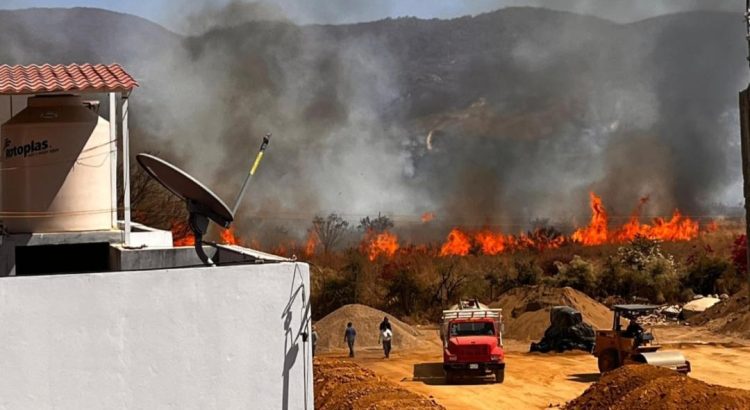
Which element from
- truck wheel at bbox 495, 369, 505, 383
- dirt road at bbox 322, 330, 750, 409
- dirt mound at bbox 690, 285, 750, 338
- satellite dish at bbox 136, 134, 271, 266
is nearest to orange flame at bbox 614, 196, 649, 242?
dirt mound at bbox 690, 285, 750, 338

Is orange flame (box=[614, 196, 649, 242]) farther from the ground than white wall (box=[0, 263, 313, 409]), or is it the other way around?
orange flame (box=[614, 196, 649, 242])

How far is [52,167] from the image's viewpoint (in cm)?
1480

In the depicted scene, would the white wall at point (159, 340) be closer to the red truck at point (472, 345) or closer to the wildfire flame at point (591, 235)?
the red truck at point (472, 345)

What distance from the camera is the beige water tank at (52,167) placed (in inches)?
584

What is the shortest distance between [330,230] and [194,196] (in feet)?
189

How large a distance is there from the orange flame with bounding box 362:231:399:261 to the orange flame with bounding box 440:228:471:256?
317 cm

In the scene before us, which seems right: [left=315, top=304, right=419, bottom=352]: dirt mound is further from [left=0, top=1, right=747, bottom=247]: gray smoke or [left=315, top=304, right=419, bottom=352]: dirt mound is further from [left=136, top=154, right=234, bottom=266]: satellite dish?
[left=0, top=1, right=747, bottom=247]: gray smoke

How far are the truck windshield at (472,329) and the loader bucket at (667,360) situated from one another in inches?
167

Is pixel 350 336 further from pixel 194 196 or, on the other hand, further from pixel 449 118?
pixel 449 118

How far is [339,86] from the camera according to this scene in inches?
3484

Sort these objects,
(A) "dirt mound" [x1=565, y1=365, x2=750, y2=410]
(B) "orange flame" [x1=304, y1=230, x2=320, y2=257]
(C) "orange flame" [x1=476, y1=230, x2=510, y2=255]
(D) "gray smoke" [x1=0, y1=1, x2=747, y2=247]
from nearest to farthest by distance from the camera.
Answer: (A) "dirt mound" [x1=565, y1=365, x2=750, y2=410]
(C) "orange flame" [x1=476, y1=230, x2=510, y2=255]
(B) "orange flame" [x1=304, y1=230, x2=320, y2=257]
(D) "gray smoke" [x1=0, y1=1, x2=747, y2=247]

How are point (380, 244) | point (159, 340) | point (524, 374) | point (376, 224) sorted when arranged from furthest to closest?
point (376, 224) → point (380, 244) → point (524, 374) → point (159, 340)

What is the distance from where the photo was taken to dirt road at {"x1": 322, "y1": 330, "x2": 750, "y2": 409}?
23.9 m

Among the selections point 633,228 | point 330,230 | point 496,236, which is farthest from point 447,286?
point 633,228
